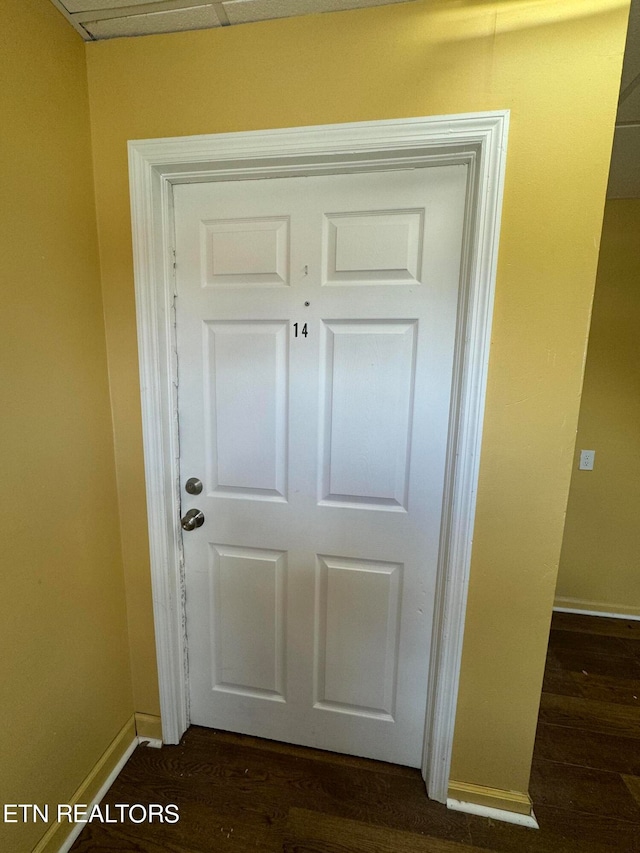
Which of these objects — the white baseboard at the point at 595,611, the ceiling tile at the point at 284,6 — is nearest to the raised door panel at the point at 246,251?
the ceiling tile at the point at 284,6

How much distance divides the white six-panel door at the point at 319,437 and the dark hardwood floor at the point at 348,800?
10cm

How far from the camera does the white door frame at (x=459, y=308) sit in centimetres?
96

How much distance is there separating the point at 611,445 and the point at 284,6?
2350mm

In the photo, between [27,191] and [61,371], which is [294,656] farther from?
[27,191]

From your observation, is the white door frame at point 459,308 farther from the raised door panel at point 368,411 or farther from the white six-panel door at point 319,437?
the raised door panel at point 368,411

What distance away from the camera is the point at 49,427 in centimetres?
102

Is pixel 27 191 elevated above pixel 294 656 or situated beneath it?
elevated above

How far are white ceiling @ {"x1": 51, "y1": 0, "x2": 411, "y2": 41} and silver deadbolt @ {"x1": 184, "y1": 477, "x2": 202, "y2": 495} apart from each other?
1.27 metres

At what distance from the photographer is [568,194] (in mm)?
920

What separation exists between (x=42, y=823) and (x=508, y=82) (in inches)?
88.8

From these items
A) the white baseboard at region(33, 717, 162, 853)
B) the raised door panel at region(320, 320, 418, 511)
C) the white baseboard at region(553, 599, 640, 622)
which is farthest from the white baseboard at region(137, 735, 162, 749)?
the white baseboard at region(553, 599, 640, 622)

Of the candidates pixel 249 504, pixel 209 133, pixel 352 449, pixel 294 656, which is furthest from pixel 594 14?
pixel 294 656

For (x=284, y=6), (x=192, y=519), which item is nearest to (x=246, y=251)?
(x=284, y=6)

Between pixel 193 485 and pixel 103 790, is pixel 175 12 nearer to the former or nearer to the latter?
pixel 193 485
